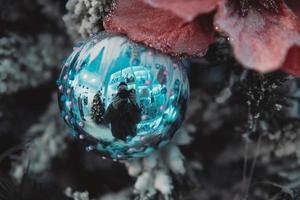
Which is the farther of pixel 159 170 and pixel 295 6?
pixel 159 170

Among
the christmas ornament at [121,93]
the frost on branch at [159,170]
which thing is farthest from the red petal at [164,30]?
the frost on branch at [159,170]

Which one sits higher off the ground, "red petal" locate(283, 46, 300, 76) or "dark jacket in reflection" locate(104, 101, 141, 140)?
"red petal" locate(283, 46, 300, 76)

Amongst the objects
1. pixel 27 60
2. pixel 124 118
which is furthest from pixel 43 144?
pixel 124 118

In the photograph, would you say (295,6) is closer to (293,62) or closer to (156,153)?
(293,62)

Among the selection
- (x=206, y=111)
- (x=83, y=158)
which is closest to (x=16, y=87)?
(x=83, y=158)

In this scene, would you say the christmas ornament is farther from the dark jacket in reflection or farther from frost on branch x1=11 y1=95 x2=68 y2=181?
frost on branch x1=11 y1=95 x2=68 y2=181

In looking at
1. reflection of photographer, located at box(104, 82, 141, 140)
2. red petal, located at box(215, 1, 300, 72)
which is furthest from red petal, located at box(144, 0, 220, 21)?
reflection of photographer, located at box(104, 82, 141, 140)
